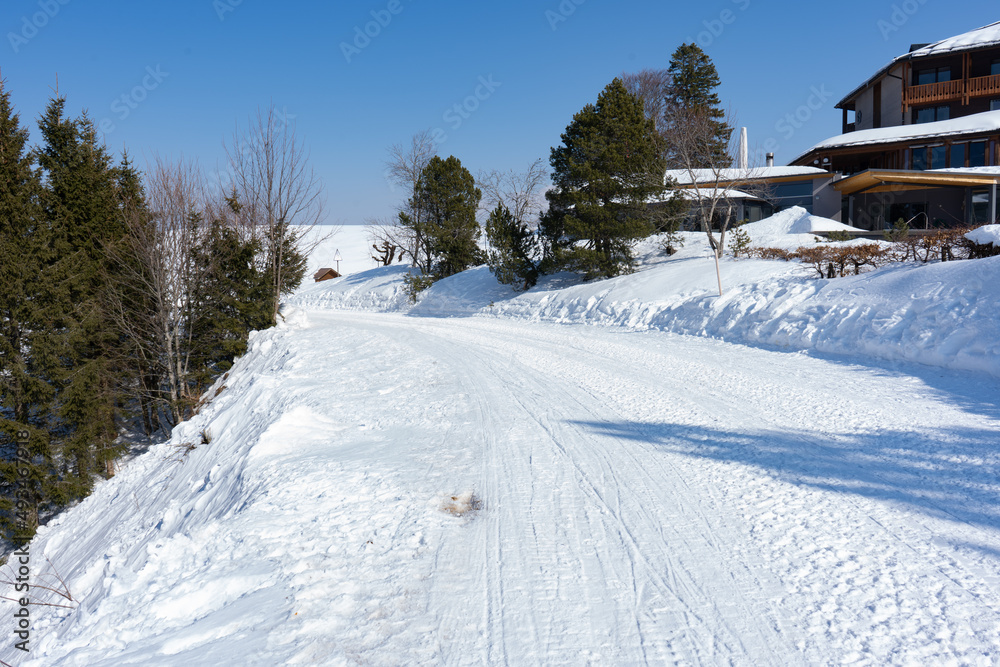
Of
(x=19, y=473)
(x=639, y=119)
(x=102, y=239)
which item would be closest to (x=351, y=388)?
(x=19, y=473)

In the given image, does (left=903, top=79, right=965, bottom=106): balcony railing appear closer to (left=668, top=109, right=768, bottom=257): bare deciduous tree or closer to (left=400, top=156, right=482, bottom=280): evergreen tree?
(left=668, top=109, right=768, bottom=257): bare deciduous tree

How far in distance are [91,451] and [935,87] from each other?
44.0 meters

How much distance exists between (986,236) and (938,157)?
23484 millimetres

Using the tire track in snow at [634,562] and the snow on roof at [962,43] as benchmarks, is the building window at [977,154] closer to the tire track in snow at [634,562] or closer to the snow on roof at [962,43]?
the snow on roof at [962,43]

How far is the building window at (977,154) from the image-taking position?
2783 centimetres

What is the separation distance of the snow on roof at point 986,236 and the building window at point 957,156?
890 inches

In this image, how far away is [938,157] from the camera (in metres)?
29.1

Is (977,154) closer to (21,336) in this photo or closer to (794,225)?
(794,225)

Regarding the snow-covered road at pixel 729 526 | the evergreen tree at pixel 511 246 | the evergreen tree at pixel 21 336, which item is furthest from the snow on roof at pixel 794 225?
the evergreen tree at pixel 21 336

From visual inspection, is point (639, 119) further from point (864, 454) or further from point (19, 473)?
point (19, 473)

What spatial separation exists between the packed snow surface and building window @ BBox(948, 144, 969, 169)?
991 inches

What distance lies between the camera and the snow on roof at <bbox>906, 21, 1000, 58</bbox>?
29.8m

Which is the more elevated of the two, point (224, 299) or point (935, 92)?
Answer: point (935, 92)

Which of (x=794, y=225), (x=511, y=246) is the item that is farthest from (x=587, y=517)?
(x=794, y=225)
